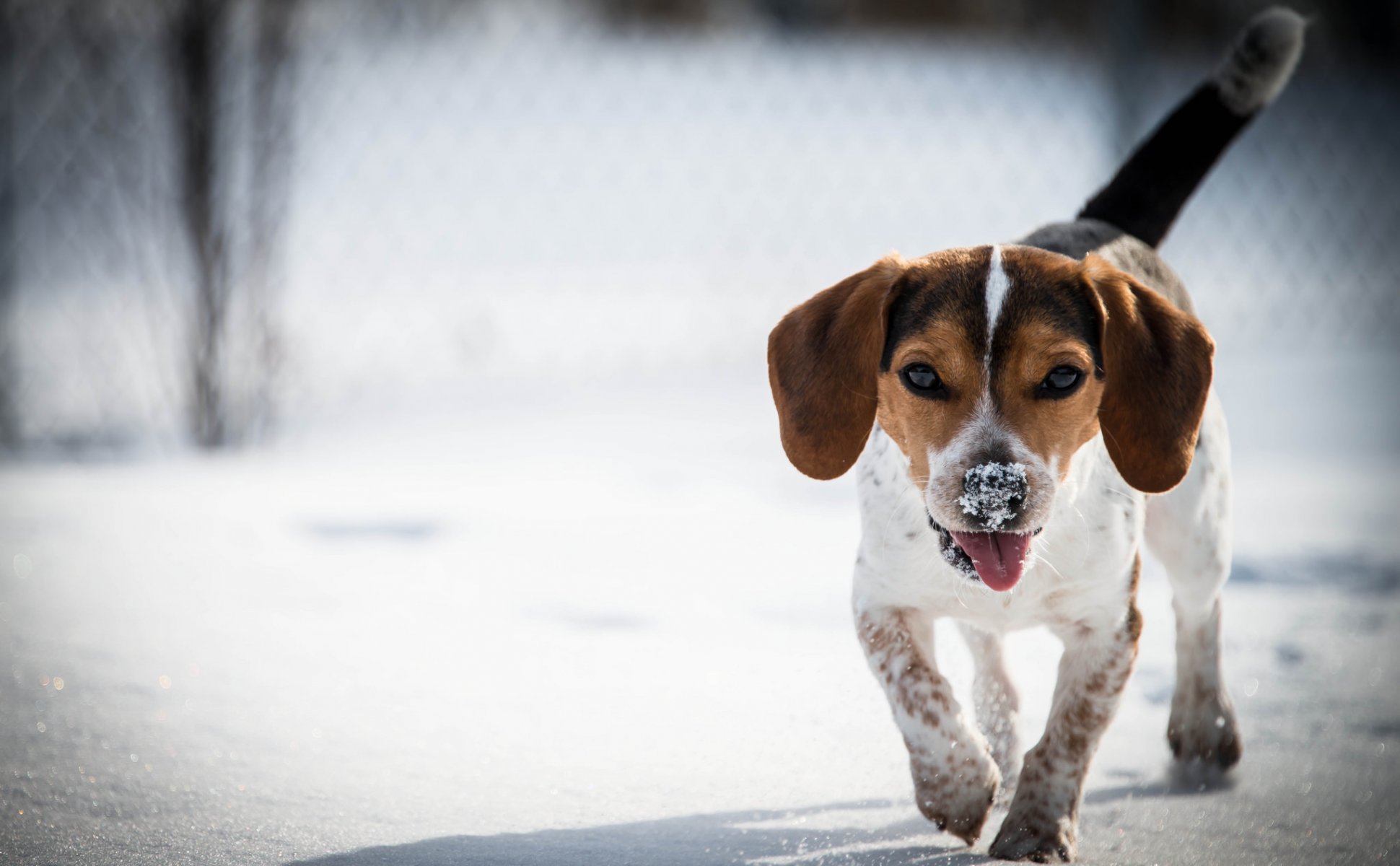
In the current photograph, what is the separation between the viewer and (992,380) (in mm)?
2182

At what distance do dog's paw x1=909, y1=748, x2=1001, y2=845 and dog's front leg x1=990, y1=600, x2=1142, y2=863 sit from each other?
68mm

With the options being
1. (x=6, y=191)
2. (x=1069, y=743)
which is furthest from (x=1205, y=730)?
(x=6, y=191)

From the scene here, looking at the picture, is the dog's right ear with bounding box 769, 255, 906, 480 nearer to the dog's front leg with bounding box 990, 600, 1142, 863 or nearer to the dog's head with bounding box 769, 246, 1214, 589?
the dog's head with bounding box 769, 246, 1214, 589

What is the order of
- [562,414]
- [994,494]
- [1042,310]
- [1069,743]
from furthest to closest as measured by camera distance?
[562,414], [1069,743], [1042,310], [994,494]

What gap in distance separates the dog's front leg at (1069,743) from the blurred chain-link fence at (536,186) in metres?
4.30

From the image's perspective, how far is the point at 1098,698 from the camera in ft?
7.79

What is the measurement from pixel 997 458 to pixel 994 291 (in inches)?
14.5

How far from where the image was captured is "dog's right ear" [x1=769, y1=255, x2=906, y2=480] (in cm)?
237

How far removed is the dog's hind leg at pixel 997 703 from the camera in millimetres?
2791

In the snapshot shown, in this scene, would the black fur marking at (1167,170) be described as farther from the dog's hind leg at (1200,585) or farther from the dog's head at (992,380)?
the dog's head at (992,380)

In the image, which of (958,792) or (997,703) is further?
(997,703)

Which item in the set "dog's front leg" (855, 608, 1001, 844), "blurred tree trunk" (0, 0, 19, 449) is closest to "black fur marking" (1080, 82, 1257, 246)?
"dog's front leg" (855, 608, 1001, 844)

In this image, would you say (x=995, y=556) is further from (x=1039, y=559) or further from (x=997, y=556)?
(x=1039, y=559)

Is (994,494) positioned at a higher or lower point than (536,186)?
lower
